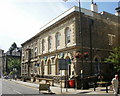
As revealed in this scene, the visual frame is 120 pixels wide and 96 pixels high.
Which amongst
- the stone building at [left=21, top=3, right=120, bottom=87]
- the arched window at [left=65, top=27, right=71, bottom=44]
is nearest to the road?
the stone building at [left=21, top=3, right=120, bottom=87]

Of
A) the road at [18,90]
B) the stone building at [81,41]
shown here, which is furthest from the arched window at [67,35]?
the road at [18,90]

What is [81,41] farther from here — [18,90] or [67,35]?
[18,90]

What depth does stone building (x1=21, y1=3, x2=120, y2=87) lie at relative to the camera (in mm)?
26641

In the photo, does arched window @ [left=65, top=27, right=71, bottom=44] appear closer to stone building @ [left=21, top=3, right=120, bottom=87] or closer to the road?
stone building @ [left=21, top=3, right=120, bottom=87]

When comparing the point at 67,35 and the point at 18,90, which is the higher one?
the point at 67,35

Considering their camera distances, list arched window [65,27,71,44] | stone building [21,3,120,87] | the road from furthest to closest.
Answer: arched window [65,27,71,44] → stone building [21,3,120,87] → the road

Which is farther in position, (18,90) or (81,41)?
(81,41)

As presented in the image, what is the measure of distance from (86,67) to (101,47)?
469 cm

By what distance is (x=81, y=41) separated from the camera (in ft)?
87.8

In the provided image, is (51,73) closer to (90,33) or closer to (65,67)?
(90,33)

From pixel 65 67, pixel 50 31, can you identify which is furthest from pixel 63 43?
pixel 65 67

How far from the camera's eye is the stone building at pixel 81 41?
87.4ft

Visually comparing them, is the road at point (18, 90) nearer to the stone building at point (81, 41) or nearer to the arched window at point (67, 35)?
the stone building at point (81, 41)

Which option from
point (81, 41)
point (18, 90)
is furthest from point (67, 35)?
point (18, 90)
